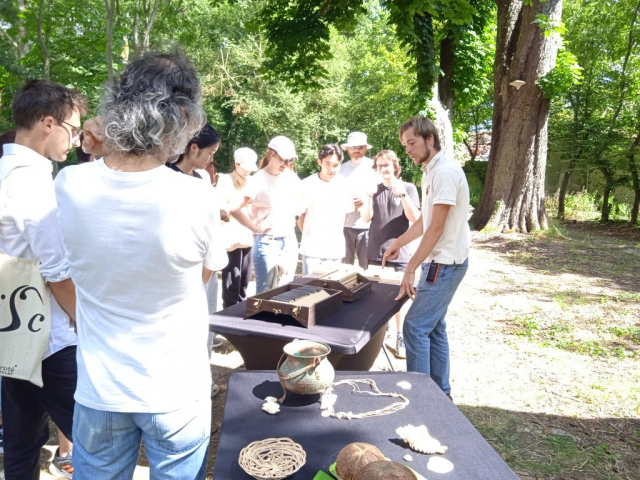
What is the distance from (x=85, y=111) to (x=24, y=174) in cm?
43

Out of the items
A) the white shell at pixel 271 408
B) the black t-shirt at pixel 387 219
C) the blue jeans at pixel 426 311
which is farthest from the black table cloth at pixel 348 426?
the black t-shirt at pixel 387 219

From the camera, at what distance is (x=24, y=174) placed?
5.51 feet

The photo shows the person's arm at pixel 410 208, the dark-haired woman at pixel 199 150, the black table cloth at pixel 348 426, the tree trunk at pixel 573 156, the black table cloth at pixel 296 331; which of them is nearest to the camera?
the black table cloth at pixel 348 426

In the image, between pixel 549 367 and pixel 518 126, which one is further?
pixel 518 126

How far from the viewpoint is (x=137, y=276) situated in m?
1.15

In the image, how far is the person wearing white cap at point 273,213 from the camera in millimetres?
3943

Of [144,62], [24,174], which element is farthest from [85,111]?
[144,62]

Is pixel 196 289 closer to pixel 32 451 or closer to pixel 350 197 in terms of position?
pixel 32 451

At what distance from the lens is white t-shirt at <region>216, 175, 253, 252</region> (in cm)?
380

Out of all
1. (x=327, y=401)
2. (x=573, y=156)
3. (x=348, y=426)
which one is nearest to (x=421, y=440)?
(x=348, y=426)

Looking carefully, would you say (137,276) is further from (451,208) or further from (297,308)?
(451,208)

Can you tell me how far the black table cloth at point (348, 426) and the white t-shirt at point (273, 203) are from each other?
2007mm

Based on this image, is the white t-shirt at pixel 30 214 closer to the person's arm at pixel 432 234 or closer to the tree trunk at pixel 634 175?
the person's arm at pixel 432 234

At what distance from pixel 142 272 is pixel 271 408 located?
83cm
